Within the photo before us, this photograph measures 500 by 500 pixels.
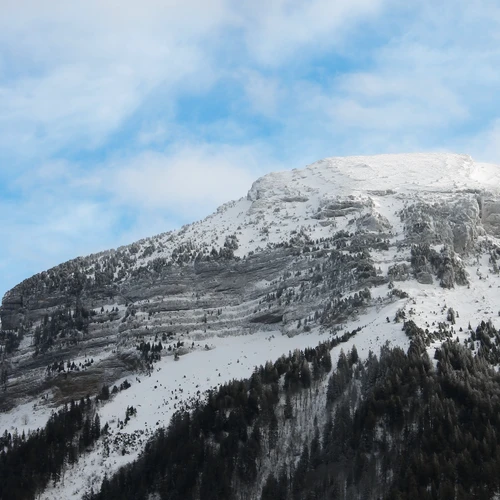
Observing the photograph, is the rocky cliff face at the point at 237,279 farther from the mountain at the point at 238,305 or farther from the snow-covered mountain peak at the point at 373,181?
the snow-covered mountain peak at the point at 373,181

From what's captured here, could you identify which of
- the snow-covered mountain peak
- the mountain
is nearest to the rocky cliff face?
the mountain

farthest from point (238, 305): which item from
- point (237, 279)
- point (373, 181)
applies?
point (373, 181)

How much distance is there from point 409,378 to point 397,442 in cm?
864

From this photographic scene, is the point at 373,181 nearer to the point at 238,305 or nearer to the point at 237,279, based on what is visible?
the point at 237,279

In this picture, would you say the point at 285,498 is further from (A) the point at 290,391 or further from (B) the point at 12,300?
(B) the point at 12,300

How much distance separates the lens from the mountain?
298ft

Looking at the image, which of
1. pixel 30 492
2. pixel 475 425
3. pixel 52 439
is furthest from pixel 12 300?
pixel 475 425

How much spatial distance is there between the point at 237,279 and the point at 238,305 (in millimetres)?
7536

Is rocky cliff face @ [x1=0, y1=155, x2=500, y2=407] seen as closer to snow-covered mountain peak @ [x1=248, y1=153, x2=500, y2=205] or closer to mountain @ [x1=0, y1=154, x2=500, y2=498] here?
mountain @ [x1=0, y1=154, x2=500, y2=498]

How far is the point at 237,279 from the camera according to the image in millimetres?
132000

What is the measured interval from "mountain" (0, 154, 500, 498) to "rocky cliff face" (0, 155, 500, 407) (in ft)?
1.20

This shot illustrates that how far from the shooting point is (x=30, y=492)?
76812mm

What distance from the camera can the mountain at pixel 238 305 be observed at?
90938mm

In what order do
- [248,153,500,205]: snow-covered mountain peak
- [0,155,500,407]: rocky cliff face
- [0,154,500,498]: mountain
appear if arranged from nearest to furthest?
[0,154,500,498]: mountain < [0,155,500,407]: rocky cliff face < [248,153,500,205]: snow-covered mountain peak
